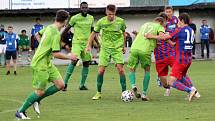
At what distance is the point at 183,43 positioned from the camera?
623 inches

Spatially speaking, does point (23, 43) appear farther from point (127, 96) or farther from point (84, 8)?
point (127, 96)

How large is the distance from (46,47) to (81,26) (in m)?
6.39

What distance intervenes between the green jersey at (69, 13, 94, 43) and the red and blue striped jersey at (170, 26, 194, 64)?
3992 millimetres

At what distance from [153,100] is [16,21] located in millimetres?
26029

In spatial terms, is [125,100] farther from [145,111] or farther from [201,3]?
[201,3]

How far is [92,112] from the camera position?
13.7m

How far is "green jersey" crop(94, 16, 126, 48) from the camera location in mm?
16656

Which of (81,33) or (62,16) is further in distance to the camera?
(81,33)

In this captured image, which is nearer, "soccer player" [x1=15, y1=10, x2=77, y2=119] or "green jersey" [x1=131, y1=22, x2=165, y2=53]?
"soccer player" [x1=15, y1=10, x2=77, y2=119]

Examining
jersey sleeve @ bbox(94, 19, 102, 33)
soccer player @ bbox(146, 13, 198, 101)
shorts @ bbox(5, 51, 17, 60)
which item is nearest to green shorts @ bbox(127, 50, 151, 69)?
soccer player @ bbox(146, 13, 198, 101)

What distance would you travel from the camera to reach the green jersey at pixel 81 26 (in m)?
19.1

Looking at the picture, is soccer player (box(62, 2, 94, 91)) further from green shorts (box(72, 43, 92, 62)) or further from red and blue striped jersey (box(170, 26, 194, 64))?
red and blue striped jersey (box(170, 26, 194, 64))

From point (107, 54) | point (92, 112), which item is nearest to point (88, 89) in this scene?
point (107, 54)

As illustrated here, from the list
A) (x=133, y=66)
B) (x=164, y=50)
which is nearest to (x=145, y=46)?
(x=133, y=66)
